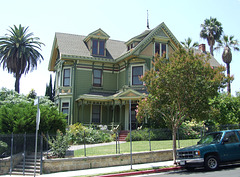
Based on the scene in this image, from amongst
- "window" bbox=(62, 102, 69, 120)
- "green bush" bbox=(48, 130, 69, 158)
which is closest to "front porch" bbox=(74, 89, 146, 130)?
"window" bbox=(62, 102, 69, 120)

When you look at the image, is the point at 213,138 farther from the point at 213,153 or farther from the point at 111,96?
the point at 111,96

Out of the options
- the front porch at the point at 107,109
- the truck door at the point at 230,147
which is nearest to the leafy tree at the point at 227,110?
the truck door at the point at 230,147

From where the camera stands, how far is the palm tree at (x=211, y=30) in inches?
1756

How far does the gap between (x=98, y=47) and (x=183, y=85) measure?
16.7 m

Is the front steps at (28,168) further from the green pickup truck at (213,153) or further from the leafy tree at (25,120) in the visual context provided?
the green pickup truck at (213,153)

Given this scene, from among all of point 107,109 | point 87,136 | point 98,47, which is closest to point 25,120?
point 87,136

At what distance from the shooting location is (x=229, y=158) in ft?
37.2

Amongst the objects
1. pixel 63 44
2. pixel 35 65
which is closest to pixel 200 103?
pixel 63 44

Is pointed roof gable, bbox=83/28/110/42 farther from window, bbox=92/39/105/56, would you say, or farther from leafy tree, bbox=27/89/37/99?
leafy tree, bbox=27/89/37/99

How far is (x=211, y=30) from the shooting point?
1762 inches

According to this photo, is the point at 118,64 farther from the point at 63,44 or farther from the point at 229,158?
the point at 229,158

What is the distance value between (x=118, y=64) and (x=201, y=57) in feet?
51.8

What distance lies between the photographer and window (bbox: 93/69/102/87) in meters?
27.6

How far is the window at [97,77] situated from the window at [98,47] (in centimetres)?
194
